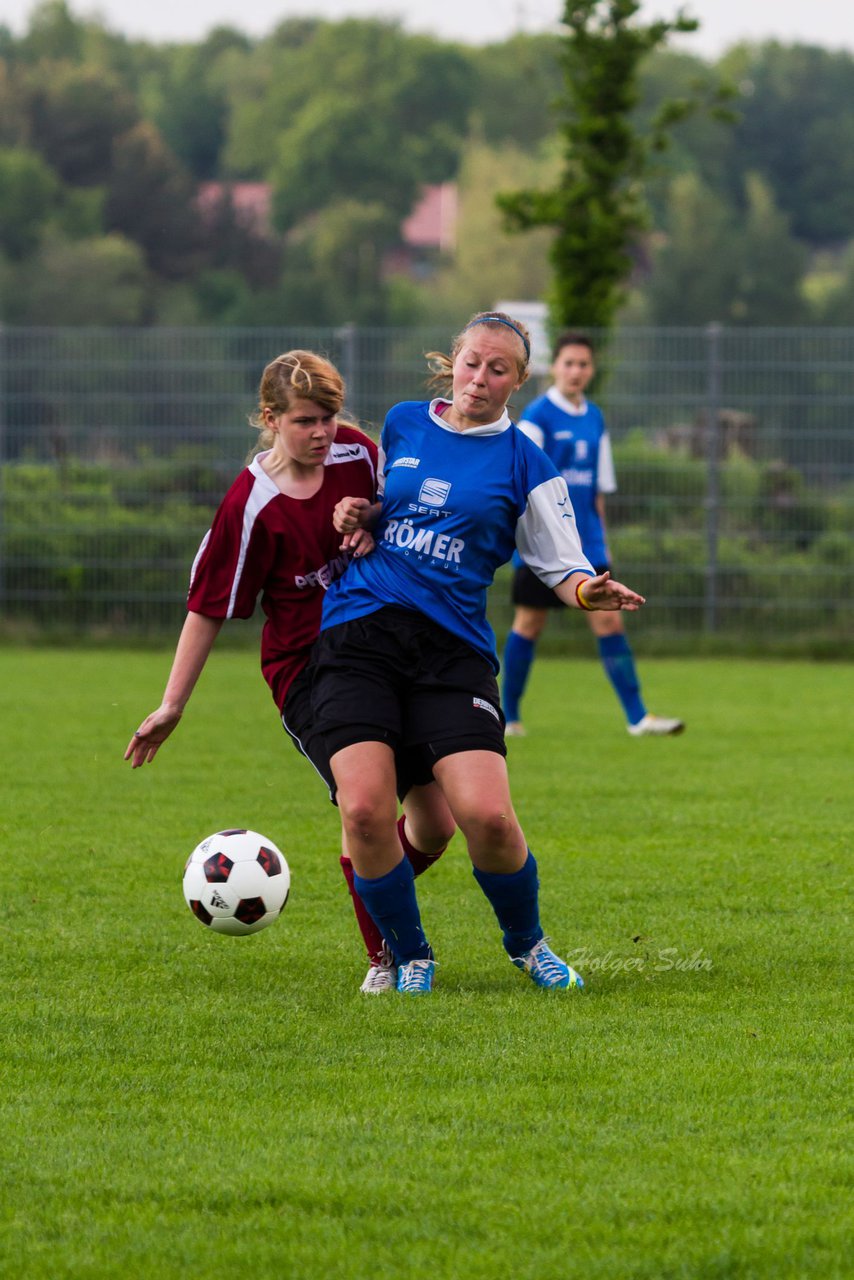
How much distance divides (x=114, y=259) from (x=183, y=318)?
317 centimetres

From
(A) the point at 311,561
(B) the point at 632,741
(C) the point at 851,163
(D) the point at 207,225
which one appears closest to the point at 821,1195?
(A) the point at 311,561

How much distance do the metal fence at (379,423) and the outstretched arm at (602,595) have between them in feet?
36.7

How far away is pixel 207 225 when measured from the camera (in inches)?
2601

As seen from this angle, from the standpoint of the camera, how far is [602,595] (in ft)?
15.7

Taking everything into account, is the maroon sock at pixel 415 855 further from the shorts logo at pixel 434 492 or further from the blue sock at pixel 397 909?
the shorts logo at pixel 434 492

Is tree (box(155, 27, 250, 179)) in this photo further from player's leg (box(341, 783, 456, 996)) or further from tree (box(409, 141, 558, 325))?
player's leg (box(341, 783, 456, 996))

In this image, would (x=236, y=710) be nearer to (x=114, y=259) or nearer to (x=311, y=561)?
(x=311, y=561)

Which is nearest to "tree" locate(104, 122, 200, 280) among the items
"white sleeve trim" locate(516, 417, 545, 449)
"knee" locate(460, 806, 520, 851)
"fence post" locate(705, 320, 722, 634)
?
"fence post" locate(705, 320, 722, 634)

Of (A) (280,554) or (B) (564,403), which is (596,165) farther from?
(A) (280,554)

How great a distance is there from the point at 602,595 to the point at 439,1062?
128 cm

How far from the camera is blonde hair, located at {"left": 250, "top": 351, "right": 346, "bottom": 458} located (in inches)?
192

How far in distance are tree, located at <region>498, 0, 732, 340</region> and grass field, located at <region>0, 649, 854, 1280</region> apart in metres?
9.79

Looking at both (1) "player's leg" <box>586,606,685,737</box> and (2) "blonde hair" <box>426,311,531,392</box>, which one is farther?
(1) "player's leg" <box>586,606,685,737</box>

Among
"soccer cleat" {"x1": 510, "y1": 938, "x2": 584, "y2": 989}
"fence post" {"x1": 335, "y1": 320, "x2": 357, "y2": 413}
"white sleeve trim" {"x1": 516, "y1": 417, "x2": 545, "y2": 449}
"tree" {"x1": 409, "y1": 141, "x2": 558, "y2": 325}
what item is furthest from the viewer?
"tree" {"x1": 409, "y1": 141, "x2": 558, "y2": 325}
